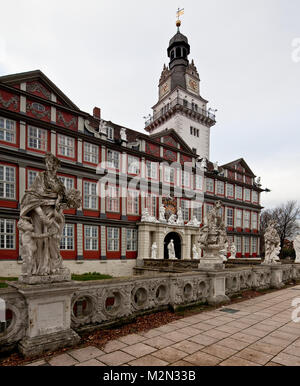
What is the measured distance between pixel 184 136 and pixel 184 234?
49.6 feet

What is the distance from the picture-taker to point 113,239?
23.6 m

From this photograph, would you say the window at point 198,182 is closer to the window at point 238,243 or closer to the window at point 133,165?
the window at point 133,165

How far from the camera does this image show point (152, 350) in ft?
15.3

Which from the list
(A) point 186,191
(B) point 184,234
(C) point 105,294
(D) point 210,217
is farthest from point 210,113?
(C) point 105,294

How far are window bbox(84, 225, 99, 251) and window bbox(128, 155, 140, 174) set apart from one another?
6.70 m

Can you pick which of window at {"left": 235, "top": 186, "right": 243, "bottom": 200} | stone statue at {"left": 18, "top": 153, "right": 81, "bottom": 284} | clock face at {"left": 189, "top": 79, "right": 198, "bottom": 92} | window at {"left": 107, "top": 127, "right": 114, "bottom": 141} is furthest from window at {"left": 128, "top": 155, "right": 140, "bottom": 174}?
clock face at {"left": 189, "top": 79, "right": 198, "bottom": 92}

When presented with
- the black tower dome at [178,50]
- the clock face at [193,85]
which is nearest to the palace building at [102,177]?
the clock face at [193,85]

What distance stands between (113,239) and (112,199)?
12.0 feet

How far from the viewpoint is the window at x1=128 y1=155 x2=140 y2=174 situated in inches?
1006

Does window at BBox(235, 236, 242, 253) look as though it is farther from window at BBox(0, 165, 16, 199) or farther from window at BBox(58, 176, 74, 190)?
window at BBox(0, 165, 16, 199)

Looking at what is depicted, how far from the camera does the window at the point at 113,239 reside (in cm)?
2338

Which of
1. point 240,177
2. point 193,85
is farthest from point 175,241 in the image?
point 193,85

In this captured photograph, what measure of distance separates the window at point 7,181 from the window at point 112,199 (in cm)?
780

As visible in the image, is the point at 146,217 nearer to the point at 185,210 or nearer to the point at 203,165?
the point at 185,210
